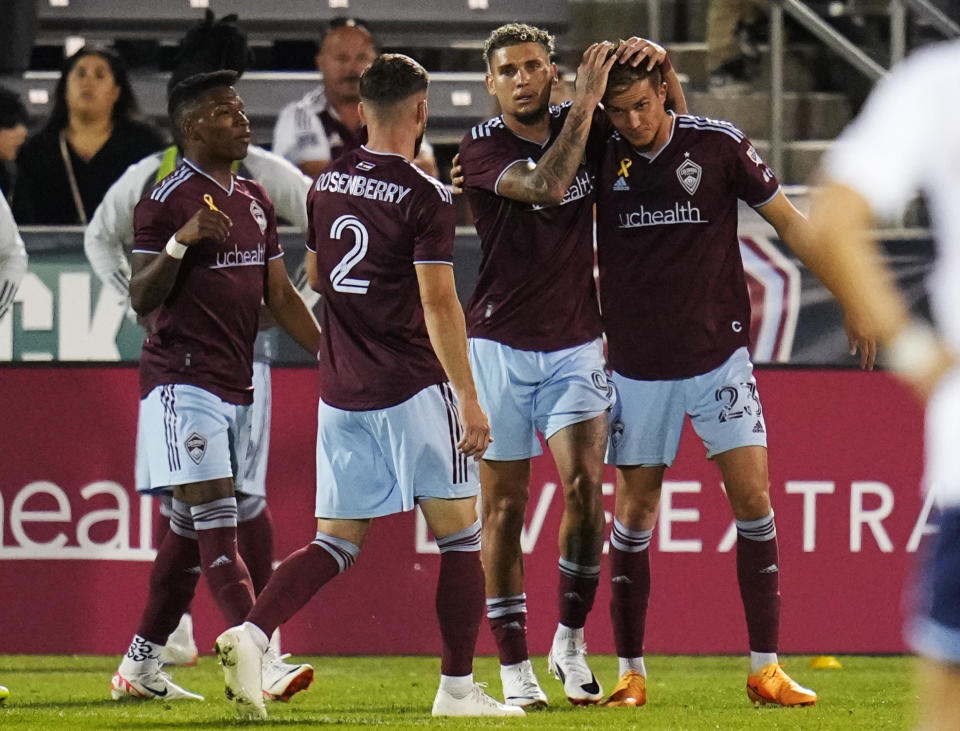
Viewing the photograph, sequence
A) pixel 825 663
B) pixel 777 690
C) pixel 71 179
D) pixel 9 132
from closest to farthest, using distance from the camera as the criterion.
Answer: pixel 777 690 < pixel 825 663 < pixel 71 179 < pixel 9 132

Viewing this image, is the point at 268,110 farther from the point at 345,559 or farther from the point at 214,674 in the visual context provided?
the point at 345,559

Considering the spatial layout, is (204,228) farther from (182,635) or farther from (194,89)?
(182,635)

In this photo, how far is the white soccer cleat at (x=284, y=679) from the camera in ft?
18.9

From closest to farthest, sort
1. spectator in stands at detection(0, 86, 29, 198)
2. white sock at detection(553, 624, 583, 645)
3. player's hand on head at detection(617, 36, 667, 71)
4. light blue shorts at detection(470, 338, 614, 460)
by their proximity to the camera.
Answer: player's hand on head at detection(617, 36, 667, 71)
light blue shorts at detection(470, 338, 614, 460)
white sock at detection(553, 624, 583, 645)
spectator in stands at detection(0, 86, 29, 198)

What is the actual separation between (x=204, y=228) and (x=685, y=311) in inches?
63.0

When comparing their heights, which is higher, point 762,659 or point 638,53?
point 638,53

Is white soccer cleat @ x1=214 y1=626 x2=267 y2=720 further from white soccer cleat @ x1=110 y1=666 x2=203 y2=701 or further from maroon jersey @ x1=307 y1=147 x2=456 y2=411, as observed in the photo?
white soccer cleat @ x1=110 y1=666 x2=203 y2=701

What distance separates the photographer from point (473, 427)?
16.9 feet

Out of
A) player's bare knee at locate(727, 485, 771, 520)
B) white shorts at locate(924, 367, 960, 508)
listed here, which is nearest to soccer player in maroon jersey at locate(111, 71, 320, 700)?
player's bare knee at locate(727, 485, 771, 520)

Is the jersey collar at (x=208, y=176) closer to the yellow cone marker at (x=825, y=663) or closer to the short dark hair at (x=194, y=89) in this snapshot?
the short dark hair at (x=194, y=89)

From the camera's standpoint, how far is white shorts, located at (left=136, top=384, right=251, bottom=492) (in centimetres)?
593

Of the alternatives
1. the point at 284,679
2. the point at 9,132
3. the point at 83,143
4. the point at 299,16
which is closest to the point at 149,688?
the point at 284,679

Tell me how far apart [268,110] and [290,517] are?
367 cm

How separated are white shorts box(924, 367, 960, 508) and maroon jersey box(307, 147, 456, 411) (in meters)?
2.83
